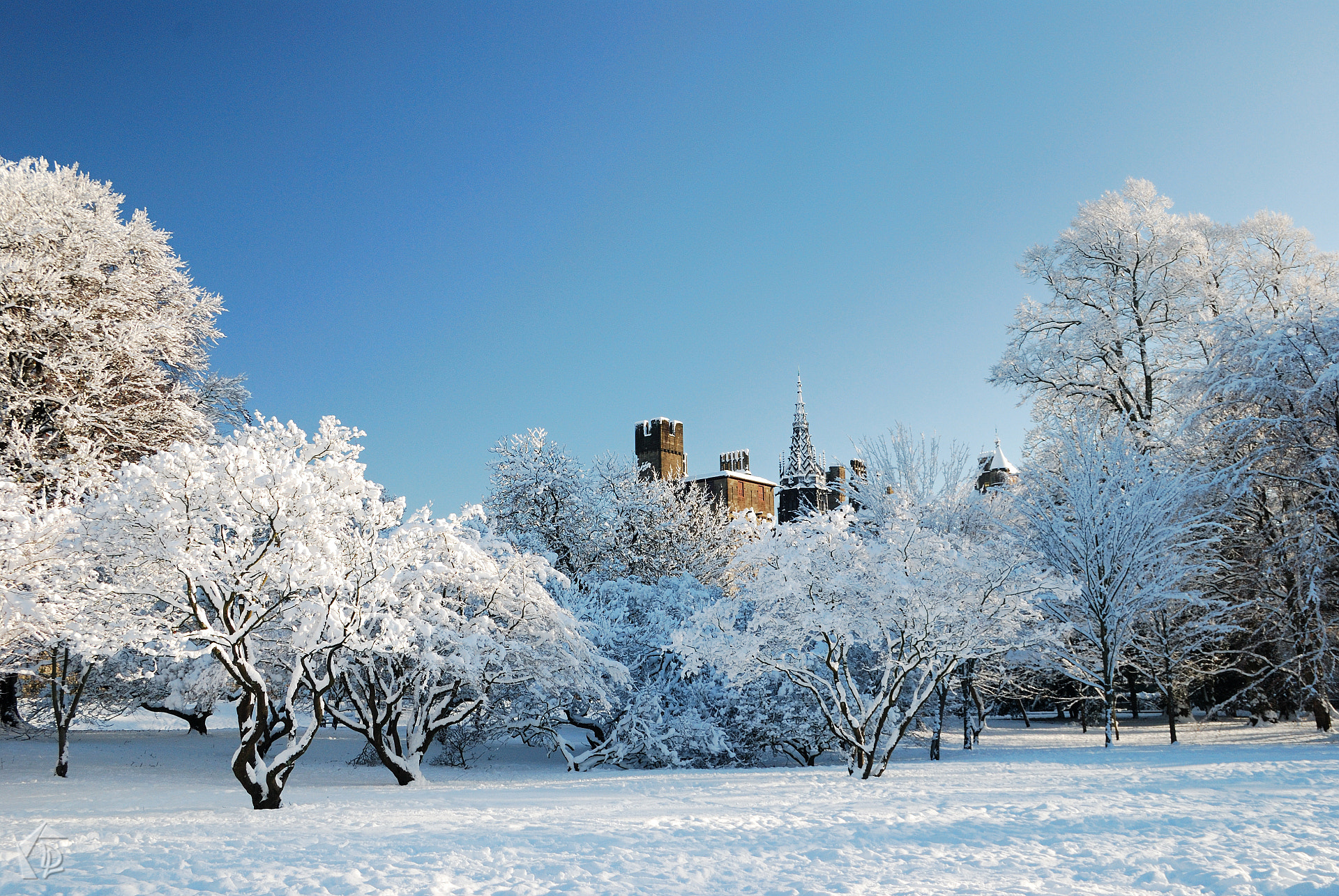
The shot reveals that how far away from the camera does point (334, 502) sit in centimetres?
1225

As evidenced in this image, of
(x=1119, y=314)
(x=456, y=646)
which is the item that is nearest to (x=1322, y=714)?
(x=1119, y=314)

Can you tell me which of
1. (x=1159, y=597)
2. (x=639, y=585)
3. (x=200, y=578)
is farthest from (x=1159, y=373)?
(x=200, y=578)

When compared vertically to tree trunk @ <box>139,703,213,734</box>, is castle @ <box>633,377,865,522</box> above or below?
above

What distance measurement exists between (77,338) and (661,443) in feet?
127

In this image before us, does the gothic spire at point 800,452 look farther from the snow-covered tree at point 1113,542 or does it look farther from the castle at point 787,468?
the snow-covered tree at point 1113,542

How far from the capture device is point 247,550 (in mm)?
11773

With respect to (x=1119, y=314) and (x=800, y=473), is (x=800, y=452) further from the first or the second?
(x=1119, y=314)

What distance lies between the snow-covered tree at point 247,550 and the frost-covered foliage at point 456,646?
249cm

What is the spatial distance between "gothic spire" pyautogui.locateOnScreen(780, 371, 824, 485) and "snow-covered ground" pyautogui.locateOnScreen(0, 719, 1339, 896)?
1546 inches

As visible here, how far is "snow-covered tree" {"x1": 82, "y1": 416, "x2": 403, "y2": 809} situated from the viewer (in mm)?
11172

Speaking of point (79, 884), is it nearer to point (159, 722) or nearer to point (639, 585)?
point (639, 585)

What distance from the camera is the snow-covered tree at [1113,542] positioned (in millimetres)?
19109

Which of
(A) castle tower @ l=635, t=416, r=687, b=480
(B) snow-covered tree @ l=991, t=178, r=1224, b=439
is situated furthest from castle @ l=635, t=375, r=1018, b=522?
(B) snow-covered tree @ l=991, t=178, r=1224, b=439

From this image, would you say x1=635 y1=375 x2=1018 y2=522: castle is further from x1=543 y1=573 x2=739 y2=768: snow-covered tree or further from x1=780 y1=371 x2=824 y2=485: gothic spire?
x1=543 y1=573 x2=739 y2=768: snow-covered tree
